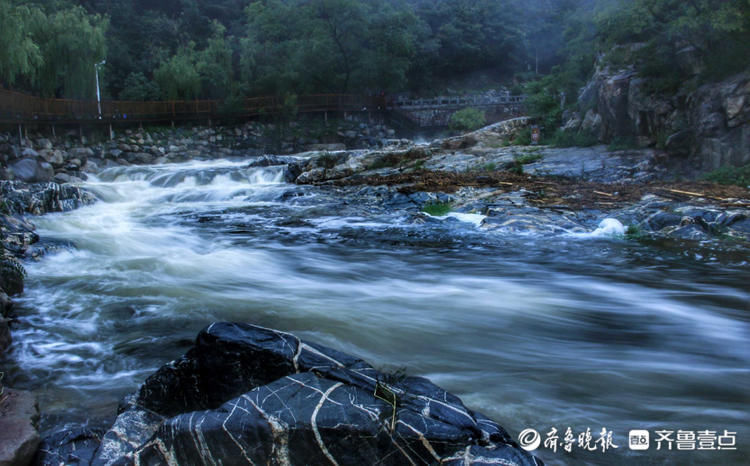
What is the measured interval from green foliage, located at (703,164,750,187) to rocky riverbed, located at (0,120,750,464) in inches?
25.2

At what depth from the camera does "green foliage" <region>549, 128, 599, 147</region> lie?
14320 millimetres

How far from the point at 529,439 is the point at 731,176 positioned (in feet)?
30.0

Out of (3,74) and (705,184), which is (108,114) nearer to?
(3,74)

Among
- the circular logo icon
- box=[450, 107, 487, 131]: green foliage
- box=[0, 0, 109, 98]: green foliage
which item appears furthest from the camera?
box=[450, 107, 487, 131]: green foliage

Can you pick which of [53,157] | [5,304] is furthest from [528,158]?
[53,157]

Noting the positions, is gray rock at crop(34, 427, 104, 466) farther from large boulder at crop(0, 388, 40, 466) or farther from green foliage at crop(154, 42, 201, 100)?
green foliage at crop(154, 42, 201, 100)

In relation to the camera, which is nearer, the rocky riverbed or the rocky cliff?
the rocky riverbed

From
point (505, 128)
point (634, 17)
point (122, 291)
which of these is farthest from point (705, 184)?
point (505, 128)

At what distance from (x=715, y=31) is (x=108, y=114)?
2699 cm

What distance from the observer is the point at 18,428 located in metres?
2.48

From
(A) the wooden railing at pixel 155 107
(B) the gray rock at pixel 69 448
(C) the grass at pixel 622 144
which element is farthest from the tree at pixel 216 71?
(B) the gray rock at pixel 69 448

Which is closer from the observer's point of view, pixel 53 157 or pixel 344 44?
pixel 53 157

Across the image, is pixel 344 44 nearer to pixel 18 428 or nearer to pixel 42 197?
pixel 42 197

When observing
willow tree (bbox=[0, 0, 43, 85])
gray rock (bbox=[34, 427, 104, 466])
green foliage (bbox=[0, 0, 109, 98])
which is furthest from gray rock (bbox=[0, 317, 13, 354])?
green foliage (bbox=[0, 0, 109, 98])
